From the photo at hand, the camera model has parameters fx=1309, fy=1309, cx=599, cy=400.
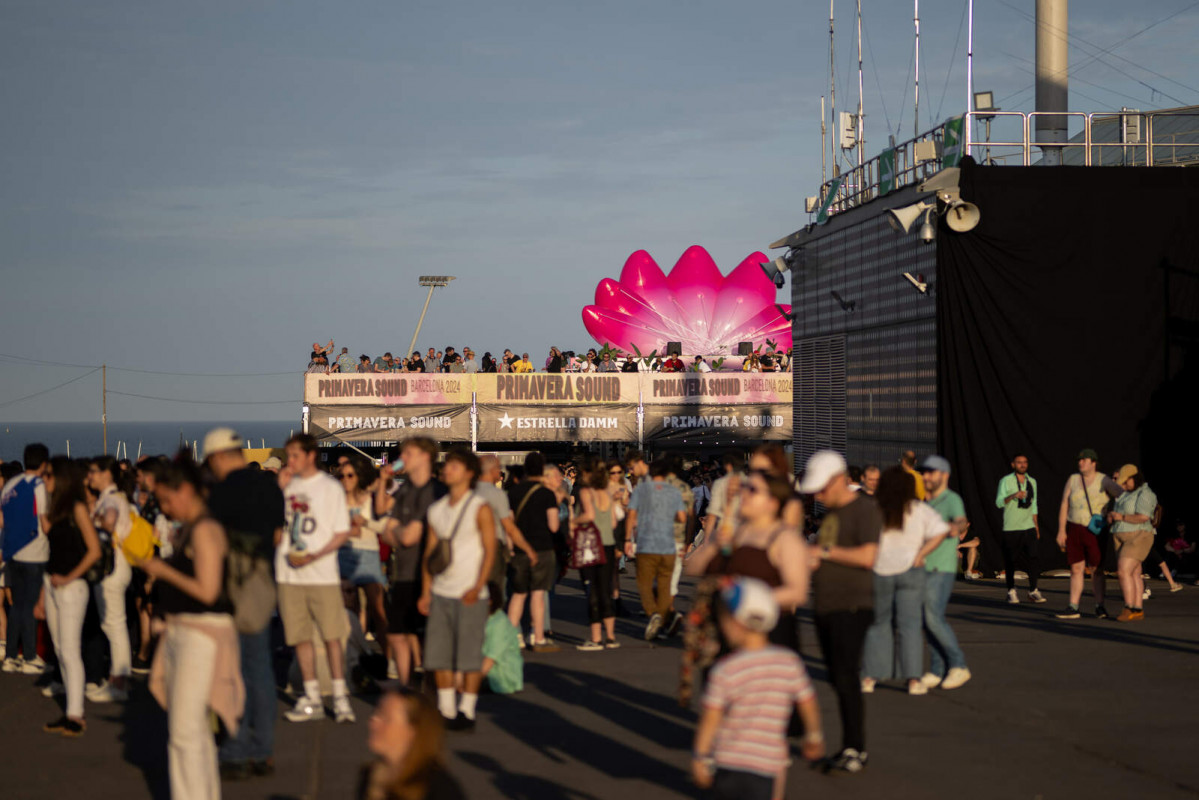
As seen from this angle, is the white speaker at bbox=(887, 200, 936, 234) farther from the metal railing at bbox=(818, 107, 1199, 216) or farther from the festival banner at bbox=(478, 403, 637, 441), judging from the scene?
the festival banner at bbox=(478, 403, 637, 441)

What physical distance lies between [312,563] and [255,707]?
4.04 ft

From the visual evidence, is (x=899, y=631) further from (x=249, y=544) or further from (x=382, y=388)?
(x=382, y=388)

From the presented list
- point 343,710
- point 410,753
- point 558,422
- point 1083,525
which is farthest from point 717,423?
point 410,753

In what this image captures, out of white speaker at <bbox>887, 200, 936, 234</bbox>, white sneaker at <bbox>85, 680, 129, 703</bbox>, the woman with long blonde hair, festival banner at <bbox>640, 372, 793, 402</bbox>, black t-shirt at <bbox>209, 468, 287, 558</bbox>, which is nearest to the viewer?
the woman with long blonde hair

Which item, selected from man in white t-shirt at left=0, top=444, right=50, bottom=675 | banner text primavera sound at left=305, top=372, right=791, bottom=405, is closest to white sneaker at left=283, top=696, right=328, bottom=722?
man in white t-shirt at left=0, top=444, right=50, bottom=675

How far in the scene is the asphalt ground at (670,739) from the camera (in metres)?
6.97

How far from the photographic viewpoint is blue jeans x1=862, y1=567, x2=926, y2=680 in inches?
371

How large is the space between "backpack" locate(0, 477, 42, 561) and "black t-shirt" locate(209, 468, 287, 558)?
2762 millimetres

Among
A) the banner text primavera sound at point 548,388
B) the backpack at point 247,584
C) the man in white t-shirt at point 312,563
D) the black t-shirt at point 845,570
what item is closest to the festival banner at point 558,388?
the banner text primavera sound at point 548,388

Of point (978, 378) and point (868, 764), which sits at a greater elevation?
point (978, 378)

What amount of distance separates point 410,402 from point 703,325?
2313cm

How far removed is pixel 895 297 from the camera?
69.2 feet

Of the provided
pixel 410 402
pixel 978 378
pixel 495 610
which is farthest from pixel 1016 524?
pixel 410 402

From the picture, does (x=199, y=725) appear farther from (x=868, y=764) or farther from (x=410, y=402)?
(x=410, y=402)
